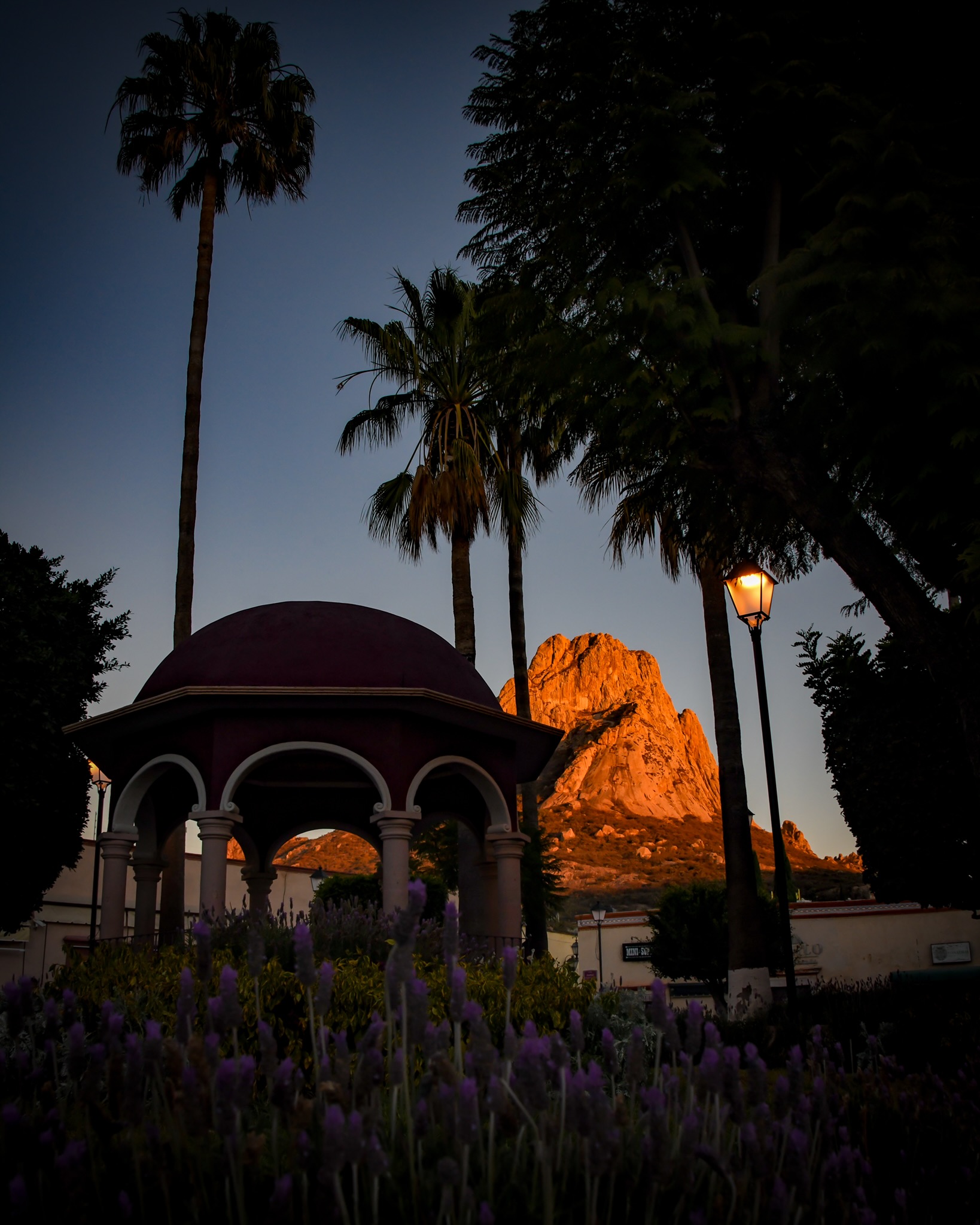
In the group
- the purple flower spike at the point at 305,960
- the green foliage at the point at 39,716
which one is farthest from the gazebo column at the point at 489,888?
the purple flower spike at the point at 305,960

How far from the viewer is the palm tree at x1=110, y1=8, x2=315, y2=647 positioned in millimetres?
19906

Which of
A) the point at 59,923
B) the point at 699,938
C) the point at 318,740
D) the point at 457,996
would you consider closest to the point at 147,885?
the point at 318,740

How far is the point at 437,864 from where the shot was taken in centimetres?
2661

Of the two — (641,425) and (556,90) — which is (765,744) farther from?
(556,90)

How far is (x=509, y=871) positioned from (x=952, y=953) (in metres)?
18.5

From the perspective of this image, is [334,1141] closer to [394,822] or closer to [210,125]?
[394,822]

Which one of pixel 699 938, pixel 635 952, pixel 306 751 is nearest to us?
pixel 306 751

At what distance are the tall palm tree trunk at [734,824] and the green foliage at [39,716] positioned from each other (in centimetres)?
1244

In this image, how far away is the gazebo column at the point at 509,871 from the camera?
12.9 meters

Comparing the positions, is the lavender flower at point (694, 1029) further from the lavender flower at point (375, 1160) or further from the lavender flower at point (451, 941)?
the lavender flower at point (375, 1160)

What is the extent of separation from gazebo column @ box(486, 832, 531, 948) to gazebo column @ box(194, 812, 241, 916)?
3.70 meters

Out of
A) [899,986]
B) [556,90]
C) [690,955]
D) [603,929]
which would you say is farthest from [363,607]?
[603,929]

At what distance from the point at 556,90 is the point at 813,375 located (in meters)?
6.04

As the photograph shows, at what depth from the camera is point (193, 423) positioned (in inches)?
753
